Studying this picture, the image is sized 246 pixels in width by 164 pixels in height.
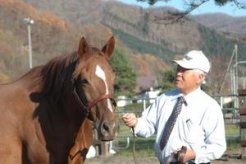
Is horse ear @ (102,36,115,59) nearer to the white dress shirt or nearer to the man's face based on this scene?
the white dress shirt

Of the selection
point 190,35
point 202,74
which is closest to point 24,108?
point 202,74

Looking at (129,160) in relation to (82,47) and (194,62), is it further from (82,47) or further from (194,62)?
(194,62)

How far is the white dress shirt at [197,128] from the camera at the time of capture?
3879 mm

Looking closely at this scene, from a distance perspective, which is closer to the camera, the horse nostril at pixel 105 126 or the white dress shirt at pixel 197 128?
the white dress shirt at pixel 197 128

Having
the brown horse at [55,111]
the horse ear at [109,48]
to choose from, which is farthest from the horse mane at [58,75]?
the horse ear at [109,48]

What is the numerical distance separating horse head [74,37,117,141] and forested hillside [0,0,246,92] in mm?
8898

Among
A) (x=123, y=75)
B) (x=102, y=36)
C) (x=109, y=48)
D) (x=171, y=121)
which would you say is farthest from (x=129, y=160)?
(x=102, y=36)

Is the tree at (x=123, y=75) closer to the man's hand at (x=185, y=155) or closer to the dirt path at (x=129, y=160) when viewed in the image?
the dirt path at (x=129, y=160)

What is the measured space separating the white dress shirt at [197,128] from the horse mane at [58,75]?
1.06 meters

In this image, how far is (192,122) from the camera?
13.0ft

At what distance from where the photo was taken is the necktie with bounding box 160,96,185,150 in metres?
4.02

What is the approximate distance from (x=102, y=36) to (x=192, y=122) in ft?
315

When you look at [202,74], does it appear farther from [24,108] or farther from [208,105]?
[24,108]

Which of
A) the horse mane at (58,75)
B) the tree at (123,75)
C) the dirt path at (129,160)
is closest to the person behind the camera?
the horse mane at (58,75)
